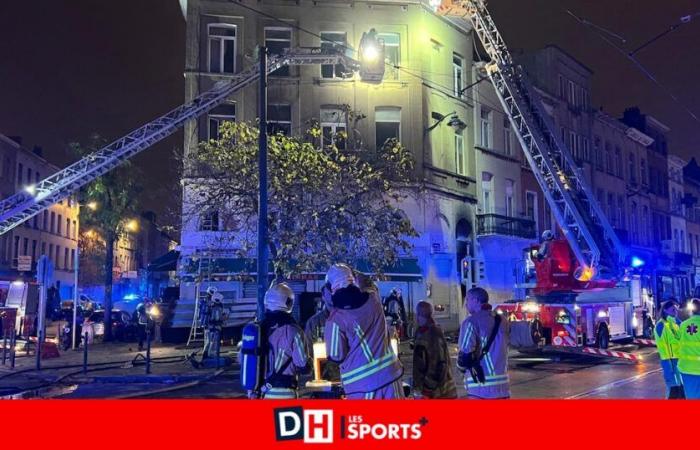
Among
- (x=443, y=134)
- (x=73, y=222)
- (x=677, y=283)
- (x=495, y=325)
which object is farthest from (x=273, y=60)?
(x=73, y=222)

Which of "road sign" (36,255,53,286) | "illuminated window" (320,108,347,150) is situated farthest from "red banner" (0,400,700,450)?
"illuminated window" (320,108,347,150)

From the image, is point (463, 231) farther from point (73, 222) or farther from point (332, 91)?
point (73, 222)

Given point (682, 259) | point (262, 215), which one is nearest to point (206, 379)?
point (262, 215)

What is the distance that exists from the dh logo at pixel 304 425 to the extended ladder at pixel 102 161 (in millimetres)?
14447

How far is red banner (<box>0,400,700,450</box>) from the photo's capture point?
4941mm

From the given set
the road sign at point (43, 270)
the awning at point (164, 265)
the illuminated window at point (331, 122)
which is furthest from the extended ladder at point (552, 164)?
the road sign at point (43, 270)

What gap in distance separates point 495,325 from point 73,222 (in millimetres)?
64526

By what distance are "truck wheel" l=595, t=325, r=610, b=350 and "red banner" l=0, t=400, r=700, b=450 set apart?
43.9ft

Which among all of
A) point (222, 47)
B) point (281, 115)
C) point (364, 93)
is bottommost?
point (281, 115)

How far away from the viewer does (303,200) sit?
17734 millimetres

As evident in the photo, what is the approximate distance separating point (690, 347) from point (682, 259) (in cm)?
4986

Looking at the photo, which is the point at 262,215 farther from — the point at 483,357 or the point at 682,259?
the point at 682,259

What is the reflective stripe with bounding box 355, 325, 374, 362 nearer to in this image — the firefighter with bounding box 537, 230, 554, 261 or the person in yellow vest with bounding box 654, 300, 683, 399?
the person in yellow vest with bounding box 654, 300, 683, 399

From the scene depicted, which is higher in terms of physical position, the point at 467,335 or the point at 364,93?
the point at 364,93
